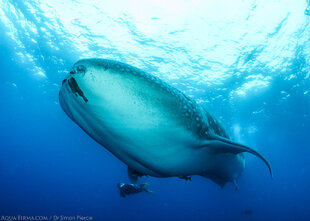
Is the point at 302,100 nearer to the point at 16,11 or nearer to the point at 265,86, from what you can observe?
the point at 265,86

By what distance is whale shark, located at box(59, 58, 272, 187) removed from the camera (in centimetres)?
148

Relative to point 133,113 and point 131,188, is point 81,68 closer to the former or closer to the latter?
point 133,113

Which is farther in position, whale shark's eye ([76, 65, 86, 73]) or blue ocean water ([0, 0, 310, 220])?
blue ocean water ([0, 0, 310, 220])

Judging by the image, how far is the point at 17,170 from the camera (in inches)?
5054

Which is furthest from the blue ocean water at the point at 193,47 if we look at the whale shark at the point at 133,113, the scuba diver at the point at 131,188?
the whale shark at the point at 133,113

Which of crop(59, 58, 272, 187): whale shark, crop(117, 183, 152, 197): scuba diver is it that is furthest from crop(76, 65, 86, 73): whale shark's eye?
crop(117, 183, 152, 197): scuba diver

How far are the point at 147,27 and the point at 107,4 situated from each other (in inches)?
104

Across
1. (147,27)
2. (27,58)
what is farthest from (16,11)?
(147,27)

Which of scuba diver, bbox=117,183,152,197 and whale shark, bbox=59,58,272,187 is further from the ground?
whale shark, bbox=59,58,272,187

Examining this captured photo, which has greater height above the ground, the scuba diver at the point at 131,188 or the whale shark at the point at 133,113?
the whale shark at the point at 133,113

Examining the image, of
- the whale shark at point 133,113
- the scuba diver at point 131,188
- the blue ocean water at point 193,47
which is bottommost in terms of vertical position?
the scuba diver at point 131,188

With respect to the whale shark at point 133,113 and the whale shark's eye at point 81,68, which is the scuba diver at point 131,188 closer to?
the whale shark at point 133,113

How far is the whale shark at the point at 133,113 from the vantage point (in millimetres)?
1483

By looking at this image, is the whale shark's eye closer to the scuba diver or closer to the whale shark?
the whale shark
